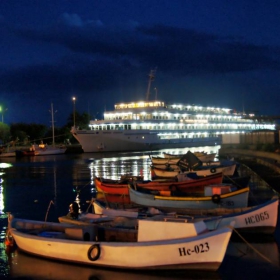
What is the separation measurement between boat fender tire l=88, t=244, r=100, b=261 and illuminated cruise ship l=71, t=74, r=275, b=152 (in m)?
53.3

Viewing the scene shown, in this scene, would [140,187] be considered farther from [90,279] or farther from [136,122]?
[136,122]

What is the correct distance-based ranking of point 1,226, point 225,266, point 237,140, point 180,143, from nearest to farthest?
1. point 225,266
2. point 1,226
3. point 237,140
4. point 180,143

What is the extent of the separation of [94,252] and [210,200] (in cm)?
587

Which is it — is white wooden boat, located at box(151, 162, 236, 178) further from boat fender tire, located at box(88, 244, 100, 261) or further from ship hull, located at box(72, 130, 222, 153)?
ship hull, located at box(72, 130, 222, 153)

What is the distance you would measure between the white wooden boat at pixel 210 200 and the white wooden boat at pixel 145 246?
4.41m

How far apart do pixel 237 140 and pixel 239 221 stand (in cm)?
4994

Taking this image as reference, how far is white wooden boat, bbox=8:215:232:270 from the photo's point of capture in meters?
10.2

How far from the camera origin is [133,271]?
1082 cm

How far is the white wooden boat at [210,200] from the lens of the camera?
15.4 meters

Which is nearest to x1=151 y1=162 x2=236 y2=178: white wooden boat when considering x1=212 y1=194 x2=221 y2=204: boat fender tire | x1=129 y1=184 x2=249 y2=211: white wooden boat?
x1=129 y1=184 x2=249 y2=211: white wooden boat

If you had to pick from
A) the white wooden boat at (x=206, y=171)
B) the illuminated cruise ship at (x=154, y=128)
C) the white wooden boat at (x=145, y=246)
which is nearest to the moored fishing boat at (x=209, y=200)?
the white wooden boat at (x=145, y=246)

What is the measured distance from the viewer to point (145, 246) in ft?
34.0

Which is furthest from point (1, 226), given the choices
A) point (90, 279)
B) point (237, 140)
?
point (237, 140)

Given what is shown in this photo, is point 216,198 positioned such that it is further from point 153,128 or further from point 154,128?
point 154,128
